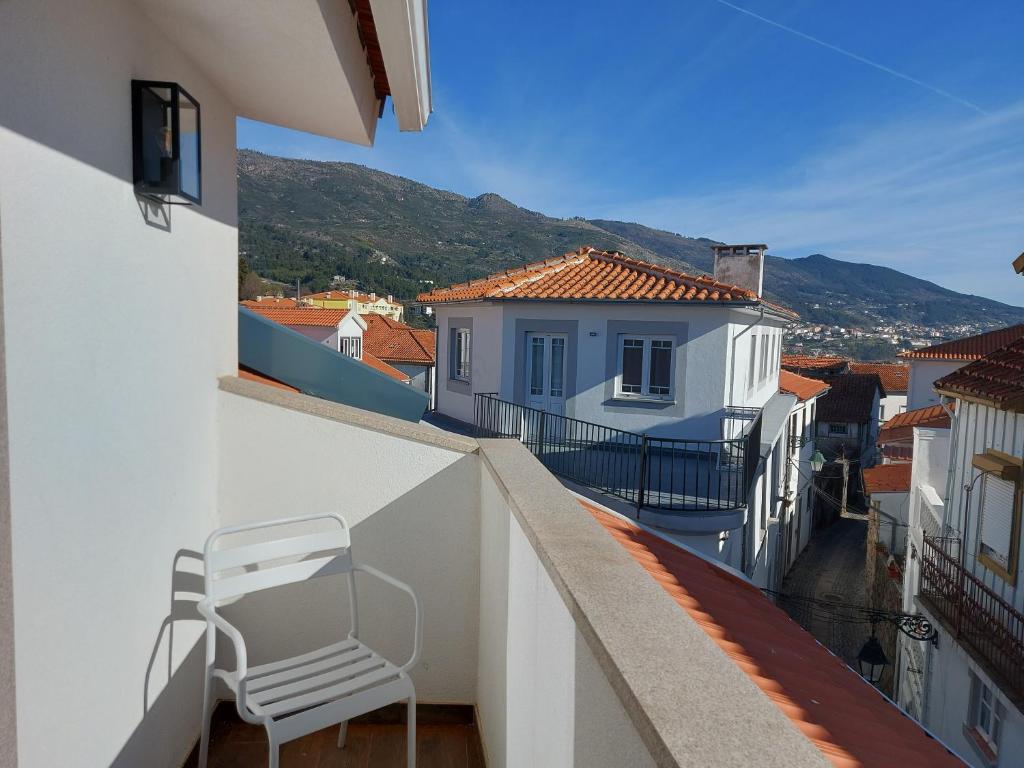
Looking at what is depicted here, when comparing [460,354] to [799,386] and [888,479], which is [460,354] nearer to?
[799,386]

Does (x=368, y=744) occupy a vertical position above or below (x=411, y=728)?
below

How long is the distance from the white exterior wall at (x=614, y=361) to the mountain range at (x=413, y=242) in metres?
57.4

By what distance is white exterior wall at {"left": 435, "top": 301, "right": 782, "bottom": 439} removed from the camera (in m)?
13.2

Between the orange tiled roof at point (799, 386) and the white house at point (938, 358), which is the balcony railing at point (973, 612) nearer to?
the orange tiled roof at point (799, 386)

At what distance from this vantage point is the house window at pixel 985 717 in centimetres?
956

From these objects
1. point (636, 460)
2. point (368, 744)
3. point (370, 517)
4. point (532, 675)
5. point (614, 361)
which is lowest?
point (636, 460)

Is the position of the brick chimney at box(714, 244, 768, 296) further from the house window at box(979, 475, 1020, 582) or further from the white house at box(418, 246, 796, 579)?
the house window at box(979, 475, 1020, 582)

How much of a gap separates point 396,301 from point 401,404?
72.2 meters

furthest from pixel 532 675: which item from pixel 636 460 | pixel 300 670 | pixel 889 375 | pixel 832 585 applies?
pixel 889 375

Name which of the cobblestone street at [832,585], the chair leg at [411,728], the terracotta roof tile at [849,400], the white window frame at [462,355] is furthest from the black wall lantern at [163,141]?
the terracotta roof tile at [849,400]

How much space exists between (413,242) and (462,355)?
269ft

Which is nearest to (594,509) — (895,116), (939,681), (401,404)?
(401,404)

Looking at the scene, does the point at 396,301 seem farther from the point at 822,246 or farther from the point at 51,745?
the point at 822,246

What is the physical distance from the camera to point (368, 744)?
3.13m
